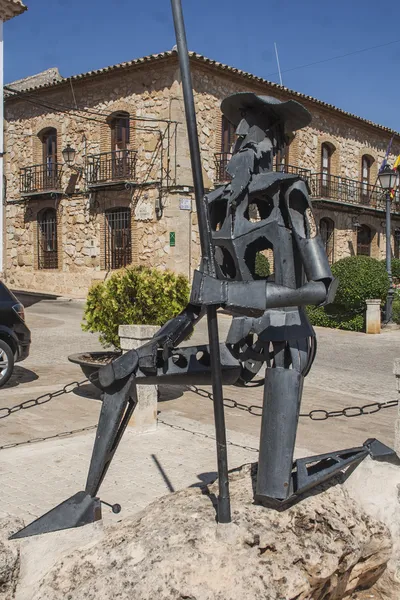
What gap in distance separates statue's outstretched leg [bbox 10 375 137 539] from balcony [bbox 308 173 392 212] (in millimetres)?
21413

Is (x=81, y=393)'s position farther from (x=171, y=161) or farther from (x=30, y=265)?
(x=30, y=265)

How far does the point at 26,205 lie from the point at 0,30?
7753 millimetres

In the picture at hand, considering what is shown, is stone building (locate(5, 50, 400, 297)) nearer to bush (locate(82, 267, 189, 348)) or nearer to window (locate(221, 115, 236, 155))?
window (locate(221, 115, 236, 155))

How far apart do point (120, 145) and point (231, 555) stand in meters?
19.5

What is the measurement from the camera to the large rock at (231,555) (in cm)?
268

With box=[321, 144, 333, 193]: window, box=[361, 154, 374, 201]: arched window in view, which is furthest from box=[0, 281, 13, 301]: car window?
box=[361, 154, 374, 201]: arched window

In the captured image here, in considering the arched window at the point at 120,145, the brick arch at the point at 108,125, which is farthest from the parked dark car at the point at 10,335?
the brick arch at the point at 108,125

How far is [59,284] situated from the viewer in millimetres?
22781

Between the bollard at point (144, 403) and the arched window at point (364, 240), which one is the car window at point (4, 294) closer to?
the bollard at point (144, 403)

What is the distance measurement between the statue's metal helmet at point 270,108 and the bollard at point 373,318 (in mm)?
12224

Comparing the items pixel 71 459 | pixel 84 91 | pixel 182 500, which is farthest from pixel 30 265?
pixel 182 500

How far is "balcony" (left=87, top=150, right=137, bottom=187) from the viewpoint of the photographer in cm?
2059

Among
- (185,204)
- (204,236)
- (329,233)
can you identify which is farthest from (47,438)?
(329,233)

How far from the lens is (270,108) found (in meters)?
3.52
